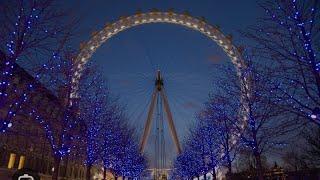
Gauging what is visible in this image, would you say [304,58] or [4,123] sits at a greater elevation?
[304,58]

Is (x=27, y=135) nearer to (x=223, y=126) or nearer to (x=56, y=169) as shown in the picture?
(x=56, y=169)

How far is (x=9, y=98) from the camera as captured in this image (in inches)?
771

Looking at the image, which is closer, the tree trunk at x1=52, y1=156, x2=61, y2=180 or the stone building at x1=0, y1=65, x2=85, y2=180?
the stone building at x1=0, y1=65, x2=85, y2=180

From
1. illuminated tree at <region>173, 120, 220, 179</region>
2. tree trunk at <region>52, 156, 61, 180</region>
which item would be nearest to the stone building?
tree trunk at <region>52, 156, 61, 180</region>

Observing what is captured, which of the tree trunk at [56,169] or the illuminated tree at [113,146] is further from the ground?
the illuminated tree at [113,146]

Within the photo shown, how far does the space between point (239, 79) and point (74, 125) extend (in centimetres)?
1354

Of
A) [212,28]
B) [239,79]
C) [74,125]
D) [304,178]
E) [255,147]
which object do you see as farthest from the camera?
[212,28]

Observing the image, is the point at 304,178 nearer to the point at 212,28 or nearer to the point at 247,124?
the point at 247,124

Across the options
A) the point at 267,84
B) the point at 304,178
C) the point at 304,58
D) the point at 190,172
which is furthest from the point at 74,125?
the point at 190,172

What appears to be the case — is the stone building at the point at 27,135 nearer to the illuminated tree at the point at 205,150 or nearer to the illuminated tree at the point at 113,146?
the illuminated tree at the point at 113,146

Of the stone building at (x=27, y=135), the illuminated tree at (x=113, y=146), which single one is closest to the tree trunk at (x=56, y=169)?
the stone building at (x=27, y=135)

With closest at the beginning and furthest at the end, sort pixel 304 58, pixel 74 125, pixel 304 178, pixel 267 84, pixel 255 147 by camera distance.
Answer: pixel 304 58, pixel 267 84, pixel 255 147, pixel 74 125, pixel 304 178

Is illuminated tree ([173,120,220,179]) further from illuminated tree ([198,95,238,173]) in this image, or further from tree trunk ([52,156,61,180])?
tree trunk ([52,156,61,180])

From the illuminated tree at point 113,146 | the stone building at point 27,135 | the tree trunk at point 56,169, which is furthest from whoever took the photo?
the illuminated tree at point 113,146
